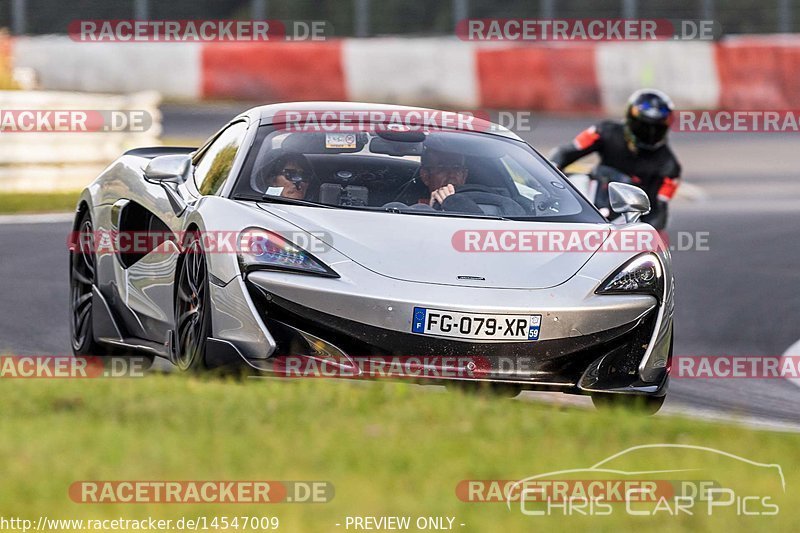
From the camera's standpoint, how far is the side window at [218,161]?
7719 millimetres

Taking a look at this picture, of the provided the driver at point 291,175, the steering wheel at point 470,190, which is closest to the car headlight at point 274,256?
the driver at point 291,175

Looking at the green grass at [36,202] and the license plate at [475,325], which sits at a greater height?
the license plate at [475,325]

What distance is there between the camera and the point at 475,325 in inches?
259

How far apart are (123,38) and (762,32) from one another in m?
9.42

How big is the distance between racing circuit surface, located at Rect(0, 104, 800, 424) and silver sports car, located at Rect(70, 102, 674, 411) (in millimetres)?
972

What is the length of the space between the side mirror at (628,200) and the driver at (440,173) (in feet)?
2.39

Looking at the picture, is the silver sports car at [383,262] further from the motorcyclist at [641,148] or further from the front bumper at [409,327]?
the motorcyclist at [641,148]

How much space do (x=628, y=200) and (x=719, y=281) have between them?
443cm

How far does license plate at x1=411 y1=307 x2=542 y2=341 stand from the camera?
655 cm

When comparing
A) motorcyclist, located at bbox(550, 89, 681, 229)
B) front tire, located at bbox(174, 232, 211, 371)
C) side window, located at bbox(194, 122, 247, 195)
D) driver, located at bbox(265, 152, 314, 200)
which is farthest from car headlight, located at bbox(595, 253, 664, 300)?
motorcyclist, located at bbox(550, 89, 681, 229)

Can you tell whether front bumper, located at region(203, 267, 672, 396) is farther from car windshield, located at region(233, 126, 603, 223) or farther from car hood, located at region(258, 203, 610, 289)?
car windshield, located at region(233, 126, 603, 223)

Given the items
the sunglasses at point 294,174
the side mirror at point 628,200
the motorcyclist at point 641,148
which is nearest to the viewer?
the sunglasses at point 294,174

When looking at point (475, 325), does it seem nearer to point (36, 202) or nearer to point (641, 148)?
point (641, 148)

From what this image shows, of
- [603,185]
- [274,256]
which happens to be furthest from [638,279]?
[603,185]
